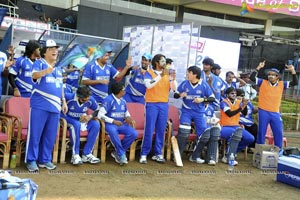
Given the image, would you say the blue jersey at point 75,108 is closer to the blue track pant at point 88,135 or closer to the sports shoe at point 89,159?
the blue track pant at point 88,135

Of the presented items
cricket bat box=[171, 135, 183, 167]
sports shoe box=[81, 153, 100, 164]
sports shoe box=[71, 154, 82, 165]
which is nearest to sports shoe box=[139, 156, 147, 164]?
cricket bat box=[171, 135, 183, 167]

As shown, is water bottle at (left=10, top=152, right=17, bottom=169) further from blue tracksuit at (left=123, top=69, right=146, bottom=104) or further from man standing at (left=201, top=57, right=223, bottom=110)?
man standing at (left=201, top=57, right=223, bottom=110)

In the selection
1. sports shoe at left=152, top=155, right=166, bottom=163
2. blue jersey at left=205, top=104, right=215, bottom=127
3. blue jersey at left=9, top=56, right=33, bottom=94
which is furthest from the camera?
blue jersey at left=205, top=104, right=215, bottom=127

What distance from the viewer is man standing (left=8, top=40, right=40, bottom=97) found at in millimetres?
6414

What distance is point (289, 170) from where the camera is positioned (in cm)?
591

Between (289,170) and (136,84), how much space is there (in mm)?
3256

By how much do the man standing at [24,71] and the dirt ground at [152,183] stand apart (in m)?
1.51

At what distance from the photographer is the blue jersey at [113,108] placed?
6344 millimetres

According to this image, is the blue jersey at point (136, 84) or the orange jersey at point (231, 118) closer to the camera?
the orange jersey at point (231, 118)

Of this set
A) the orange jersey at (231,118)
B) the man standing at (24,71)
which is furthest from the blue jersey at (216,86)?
the man standing at (24,71)

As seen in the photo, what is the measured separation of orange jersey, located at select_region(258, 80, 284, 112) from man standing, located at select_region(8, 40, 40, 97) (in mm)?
4218

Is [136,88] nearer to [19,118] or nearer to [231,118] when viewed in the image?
[231,118]

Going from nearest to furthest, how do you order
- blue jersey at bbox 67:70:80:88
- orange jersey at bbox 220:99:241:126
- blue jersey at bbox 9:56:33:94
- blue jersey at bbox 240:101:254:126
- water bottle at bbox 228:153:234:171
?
blue jersey at bbox 9:56:33:94
water bottle at bbox 228:153:234:171
orange jersey at bbox 220:99:241:126
blue jersey at bbox 240:101:254:126
blue jersey at bbox 67:70:80:88

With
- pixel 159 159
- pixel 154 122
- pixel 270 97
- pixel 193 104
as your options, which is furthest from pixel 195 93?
pixel 270 97
